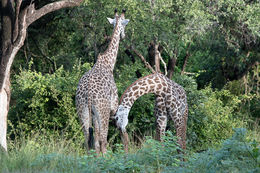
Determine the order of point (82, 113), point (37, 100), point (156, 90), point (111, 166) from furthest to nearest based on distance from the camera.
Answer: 1. point (37, 100)
2. point (156, 90)
3. point (82, 113)
4. point (111, 166)

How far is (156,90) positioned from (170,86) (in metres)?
0.34

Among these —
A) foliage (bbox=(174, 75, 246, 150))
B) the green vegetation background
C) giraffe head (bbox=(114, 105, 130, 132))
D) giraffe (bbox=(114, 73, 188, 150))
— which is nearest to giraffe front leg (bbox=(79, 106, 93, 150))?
the green vegetation background

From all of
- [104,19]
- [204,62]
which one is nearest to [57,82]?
[104,19]

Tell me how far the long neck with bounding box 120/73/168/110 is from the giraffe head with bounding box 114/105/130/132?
4.0 inches

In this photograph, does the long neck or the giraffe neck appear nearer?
the long neck

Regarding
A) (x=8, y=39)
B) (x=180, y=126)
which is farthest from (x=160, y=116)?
(x=8, y=39)

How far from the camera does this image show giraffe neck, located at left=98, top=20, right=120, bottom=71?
9.12 m

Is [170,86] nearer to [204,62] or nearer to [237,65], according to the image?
[237,65]

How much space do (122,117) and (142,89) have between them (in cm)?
75

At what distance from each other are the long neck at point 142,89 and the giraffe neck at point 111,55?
85 centimetres

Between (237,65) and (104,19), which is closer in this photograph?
(104,19)

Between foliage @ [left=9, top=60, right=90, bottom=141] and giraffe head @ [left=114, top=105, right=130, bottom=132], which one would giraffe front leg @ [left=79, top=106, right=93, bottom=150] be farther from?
foliage @ [left=9, top=60, right=90, bottom=141]

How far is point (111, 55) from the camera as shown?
9383 mm

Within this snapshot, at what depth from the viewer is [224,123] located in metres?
11.4
